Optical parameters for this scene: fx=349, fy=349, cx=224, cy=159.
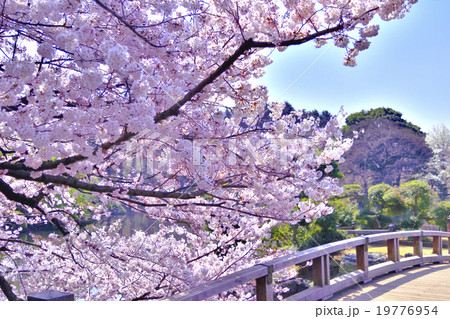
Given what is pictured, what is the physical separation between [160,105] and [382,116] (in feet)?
60.9

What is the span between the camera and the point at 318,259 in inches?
123

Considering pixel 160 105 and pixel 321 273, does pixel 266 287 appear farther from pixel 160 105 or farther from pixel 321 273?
pixel 160 105

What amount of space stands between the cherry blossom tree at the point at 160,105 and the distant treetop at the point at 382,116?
54.8ft

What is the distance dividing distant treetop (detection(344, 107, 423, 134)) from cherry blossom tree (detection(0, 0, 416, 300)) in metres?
16.7

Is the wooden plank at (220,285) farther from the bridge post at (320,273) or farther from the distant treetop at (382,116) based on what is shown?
the distant treetop at (382,116)

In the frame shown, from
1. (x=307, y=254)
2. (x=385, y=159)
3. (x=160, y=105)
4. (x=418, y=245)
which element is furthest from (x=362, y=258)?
(x=385, y=159)

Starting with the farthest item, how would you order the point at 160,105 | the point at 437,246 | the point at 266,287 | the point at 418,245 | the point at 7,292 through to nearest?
the point at 437,246 → the point at 418,245 → the point at 7,292 → the point at 266,287 → the point at 160,105

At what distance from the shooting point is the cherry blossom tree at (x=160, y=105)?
5.56 ft

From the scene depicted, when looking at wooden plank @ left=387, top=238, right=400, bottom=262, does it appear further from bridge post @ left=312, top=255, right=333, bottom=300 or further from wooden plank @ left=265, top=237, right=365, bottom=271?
bridge post @ left=312, top=255, right=333, bottom=300

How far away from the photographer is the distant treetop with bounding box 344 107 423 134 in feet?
59.7

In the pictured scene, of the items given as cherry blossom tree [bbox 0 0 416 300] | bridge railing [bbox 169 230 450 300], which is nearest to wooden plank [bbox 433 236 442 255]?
bridge railing [bbox 169 230 450 300]

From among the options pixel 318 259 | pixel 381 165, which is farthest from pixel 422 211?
pixel 318 259

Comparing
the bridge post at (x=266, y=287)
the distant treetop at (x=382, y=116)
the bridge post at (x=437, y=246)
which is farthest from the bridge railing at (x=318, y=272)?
the distant treetop at (x=382, y=116)

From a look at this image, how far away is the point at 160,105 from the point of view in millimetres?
2121
